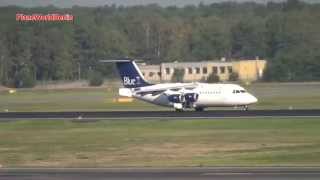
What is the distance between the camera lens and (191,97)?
65.2 meters

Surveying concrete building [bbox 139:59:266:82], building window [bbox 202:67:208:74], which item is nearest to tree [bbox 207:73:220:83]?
concrete building [bbox 139:59:266:82]

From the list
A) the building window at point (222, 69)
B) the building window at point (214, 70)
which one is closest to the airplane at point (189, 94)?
the building window at point (214, 70)

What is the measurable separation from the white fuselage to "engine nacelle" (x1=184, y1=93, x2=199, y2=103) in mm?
192

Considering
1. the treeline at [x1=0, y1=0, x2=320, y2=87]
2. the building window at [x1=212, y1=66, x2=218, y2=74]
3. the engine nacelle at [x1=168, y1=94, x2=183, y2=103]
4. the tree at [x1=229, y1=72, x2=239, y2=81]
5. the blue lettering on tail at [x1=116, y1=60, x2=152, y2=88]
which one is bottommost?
the tree at [x1=229, y1=72, x2=239, y2=81]

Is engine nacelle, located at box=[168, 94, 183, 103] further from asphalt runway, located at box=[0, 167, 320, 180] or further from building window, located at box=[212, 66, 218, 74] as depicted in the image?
building window, located at box=[212, 66, 218, 74]

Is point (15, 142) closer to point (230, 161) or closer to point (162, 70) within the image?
point (230, 161)

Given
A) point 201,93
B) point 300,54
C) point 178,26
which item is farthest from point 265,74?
point 201,93

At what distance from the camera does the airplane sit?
6438 cm

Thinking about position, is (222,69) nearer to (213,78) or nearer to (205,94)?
(213,78)

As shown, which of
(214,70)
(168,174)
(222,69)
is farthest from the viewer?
(222,69)

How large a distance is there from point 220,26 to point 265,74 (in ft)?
153

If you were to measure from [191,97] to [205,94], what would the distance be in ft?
4.35

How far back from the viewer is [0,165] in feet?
81.5

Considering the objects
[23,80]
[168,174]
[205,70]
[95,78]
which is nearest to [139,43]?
[205,70]
